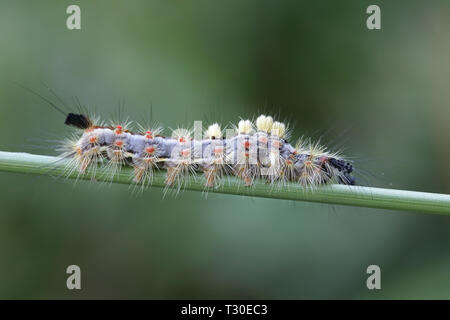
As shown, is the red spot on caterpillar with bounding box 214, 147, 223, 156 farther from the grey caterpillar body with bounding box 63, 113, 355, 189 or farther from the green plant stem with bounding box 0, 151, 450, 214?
the green plant stem with bounding box 0, 151, 450, 214

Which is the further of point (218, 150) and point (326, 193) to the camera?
point (218, 150)

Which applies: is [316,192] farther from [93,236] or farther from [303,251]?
[93,236]

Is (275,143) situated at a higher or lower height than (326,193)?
higher

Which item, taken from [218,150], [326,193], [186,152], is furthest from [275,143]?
[326,193]

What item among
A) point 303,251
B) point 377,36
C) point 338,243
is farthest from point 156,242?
point 377,36

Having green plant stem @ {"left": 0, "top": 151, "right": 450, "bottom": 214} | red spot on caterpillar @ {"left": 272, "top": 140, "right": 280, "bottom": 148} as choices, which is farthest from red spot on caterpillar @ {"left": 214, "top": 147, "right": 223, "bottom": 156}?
green plant stem @ {"left": 0, "top": 151, "right": 450, "bottom": 214}

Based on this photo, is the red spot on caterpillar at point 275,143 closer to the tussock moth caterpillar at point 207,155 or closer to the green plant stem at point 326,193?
the tussock moth caterpillar at point 207,155

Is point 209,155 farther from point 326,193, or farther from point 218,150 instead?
point 326,193
